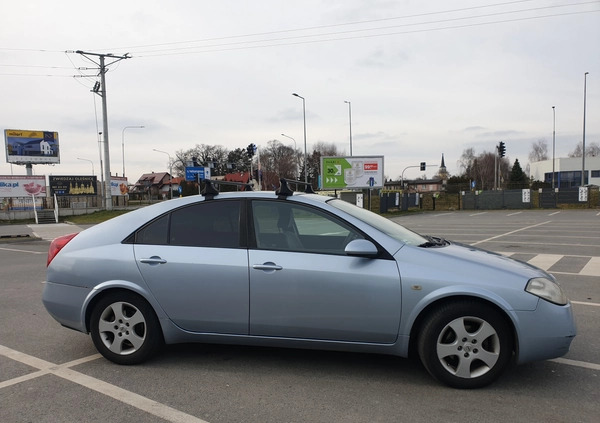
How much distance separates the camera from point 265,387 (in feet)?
11.7

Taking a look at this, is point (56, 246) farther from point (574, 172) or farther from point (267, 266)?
point (574, 172)

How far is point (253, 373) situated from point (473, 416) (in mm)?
1761

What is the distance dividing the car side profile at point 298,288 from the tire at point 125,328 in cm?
1

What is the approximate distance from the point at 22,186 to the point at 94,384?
41248 mm

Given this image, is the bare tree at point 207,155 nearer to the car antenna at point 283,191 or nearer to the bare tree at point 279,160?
the bare tree at point 279,160

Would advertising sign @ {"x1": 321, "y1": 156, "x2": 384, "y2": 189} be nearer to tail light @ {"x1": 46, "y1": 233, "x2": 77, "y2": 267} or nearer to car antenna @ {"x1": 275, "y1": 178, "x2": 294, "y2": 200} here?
tail light @ {"x1": 46, "y1": 233, "x2": 77, "y2": 267}

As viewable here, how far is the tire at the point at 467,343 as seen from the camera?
11.1 feet

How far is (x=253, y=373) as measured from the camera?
12.7ft

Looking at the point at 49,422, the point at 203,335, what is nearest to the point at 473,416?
the point at 203,335

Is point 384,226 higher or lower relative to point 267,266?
higher

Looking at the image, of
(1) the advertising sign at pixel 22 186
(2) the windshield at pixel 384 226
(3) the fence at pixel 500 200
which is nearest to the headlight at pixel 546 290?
(2) the windshield at pixel 384 226

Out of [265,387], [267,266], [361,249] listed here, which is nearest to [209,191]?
[267,266]

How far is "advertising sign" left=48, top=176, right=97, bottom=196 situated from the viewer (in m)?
46.1

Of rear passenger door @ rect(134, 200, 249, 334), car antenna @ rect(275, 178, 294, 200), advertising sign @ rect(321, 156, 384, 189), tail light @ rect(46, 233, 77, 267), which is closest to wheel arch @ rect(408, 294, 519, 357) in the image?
rear passenger door @ rect(134, 200, 249, 334)
